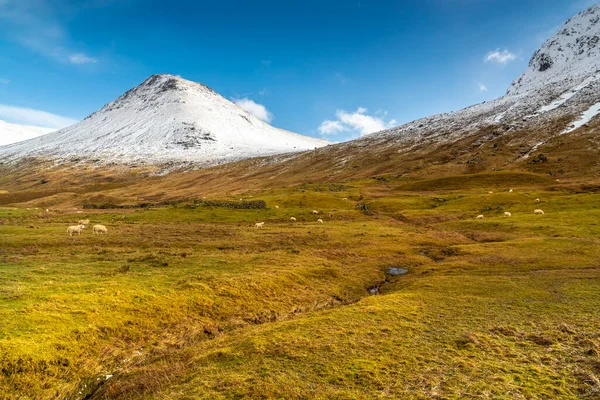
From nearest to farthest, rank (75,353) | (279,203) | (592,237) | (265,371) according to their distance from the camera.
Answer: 1. (265,371)
2. (75,353)
3. (592,237)
4. (279,203)

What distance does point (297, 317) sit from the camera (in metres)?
23.6

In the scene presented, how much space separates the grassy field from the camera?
14.4 m

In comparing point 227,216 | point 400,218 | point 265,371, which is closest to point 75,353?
point 265,371

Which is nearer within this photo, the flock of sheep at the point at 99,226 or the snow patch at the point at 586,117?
the flock of sheep at the point at 99,226

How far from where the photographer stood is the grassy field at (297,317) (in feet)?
47.1

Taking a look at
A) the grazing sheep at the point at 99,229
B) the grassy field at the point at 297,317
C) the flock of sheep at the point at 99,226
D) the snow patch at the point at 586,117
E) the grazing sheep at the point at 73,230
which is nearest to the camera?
the grassy field at the point at 297,317

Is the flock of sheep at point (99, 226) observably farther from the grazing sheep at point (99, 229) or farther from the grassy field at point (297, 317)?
the grassy field at point (297, 317)

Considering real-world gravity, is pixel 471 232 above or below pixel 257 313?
above

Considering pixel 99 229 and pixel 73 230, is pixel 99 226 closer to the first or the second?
pixel 99 229

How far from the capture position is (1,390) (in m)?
13.7

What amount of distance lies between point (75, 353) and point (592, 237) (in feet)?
185

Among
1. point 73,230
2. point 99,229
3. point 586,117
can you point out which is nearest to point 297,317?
point 99,229

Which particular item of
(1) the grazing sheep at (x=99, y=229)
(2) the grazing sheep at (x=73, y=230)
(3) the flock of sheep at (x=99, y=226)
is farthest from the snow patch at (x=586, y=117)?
(2) the grazing sheep at (x=73, y=230)

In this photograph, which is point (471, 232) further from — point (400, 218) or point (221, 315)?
point (221, 315)
